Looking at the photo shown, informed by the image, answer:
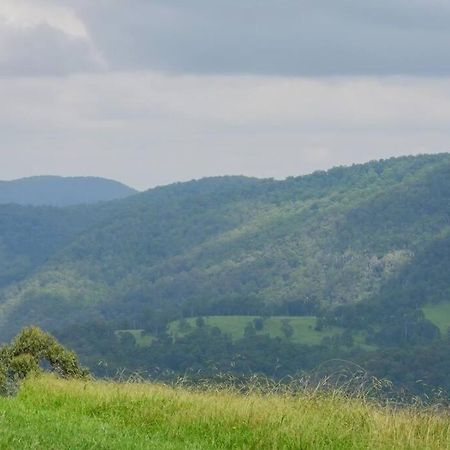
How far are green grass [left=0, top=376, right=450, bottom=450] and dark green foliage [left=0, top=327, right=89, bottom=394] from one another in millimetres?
8765

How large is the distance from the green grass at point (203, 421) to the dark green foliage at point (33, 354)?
876cm

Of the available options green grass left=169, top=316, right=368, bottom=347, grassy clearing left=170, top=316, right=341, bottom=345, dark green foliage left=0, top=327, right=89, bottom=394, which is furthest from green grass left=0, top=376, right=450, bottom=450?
grassy clearing left=170, top=316, right=341, bottom=345

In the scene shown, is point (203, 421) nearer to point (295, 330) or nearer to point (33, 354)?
point (33, 354)

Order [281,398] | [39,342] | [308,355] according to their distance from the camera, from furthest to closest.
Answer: [308,355]
[39,342]
[281,398]

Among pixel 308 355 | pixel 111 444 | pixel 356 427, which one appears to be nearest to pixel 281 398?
pixel 356 427

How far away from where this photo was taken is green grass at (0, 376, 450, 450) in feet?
30.6

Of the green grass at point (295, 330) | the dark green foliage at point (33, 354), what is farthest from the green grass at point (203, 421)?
the green grass at point (295, 330)

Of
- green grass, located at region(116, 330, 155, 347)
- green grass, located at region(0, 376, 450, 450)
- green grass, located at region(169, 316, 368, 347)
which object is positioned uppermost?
green grass, located at region(0, 376, 450, 450)

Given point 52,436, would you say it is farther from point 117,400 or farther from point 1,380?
point 1,380

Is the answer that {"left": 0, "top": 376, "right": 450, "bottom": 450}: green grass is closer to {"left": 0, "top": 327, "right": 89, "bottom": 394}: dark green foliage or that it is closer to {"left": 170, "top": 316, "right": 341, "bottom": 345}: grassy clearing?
{"left": 0, "top": 327, "right": 89, "bottom": 394}: dark green foliage

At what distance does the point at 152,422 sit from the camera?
1060cm

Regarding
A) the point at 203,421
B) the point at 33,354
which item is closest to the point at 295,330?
the point at 33,354

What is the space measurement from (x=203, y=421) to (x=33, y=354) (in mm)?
11798

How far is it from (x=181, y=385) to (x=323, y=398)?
6.89ft
